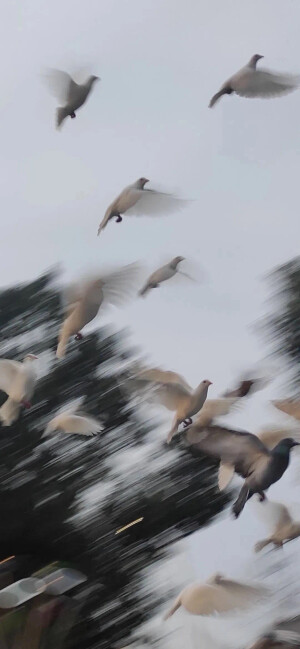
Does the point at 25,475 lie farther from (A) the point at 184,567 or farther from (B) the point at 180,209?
(B) the point at 180,209

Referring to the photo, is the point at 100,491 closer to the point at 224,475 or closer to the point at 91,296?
the point at 224,475

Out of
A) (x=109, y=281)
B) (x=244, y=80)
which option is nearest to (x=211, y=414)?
(x=109, y=281)

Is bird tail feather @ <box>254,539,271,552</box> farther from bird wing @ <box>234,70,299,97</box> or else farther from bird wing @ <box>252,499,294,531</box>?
bird wing @ <box>234,70,299,97</box>

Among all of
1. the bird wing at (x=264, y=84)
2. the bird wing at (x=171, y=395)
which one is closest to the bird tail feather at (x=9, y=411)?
the bird wing at (x=171, y=395)

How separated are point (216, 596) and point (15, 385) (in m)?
0.48

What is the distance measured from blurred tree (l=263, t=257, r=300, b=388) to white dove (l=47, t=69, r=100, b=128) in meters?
0.54

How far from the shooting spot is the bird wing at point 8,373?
1.54 meters

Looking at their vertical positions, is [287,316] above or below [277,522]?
above

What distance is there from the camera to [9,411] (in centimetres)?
152

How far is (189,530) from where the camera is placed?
4.63ft

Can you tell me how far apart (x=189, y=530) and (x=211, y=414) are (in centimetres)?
23

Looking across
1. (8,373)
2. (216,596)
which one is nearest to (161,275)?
(8,373)

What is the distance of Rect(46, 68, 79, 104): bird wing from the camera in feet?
5.71

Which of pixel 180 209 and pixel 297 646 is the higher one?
pixel 180 209
